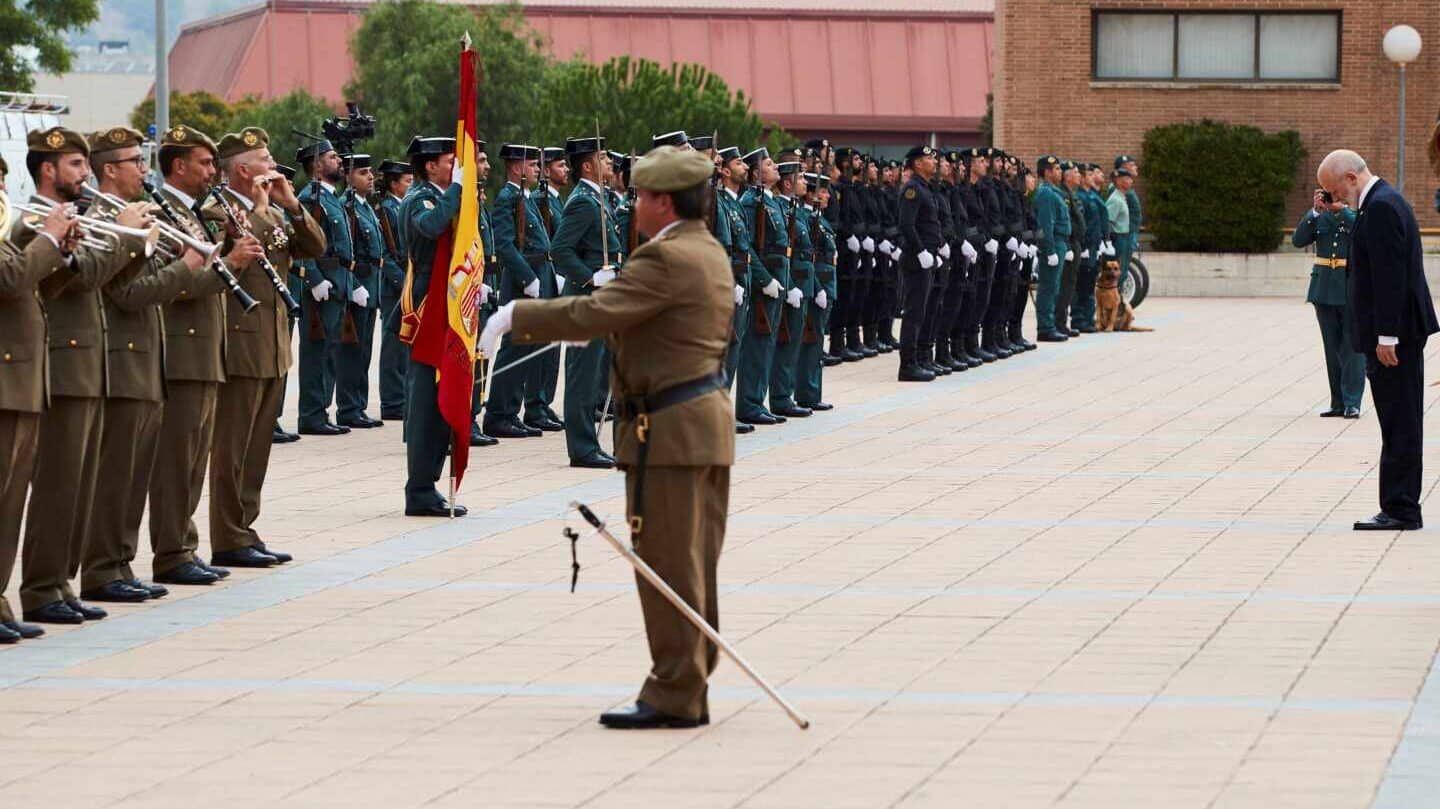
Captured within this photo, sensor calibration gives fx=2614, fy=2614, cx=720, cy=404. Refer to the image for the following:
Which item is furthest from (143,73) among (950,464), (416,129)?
(950,464)

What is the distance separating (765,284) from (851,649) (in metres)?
9.53

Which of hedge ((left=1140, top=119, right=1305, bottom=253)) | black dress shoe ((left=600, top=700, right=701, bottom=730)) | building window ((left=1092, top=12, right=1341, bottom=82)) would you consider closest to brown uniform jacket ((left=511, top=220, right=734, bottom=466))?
black dress shoe ((left=600, top=700, right=701, bottom=730))

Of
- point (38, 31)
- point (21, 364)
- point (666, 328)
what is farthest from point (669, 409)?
point (38, 31)

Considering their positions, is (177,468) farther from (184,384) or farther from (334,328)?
(334,328)

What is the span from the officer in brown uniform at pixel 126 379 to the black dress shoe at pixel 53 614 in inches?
22.1

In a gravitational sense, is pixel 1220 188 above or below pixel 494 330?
below

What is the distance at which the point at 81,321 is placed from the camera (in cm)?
973

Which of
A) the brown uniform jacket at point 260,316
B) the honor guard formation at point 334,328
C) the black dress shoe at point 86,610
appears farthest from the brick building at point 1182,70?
the black dress shoe at point 86,610

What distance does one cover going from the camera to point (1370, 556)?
38.0ft

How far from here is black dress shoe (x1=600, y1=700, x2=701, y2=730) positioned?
25.5ft

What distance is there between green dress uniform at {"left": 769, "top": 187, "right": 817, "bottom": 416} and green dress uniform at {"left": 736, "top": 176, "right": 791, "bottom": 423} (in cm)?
10

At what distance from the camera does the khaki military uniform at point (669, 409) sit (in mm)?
7723

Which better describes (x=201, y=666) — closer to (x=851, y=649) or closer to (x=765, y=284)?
(x=851, y=649)

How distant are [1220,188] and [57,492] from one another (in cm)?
3431
